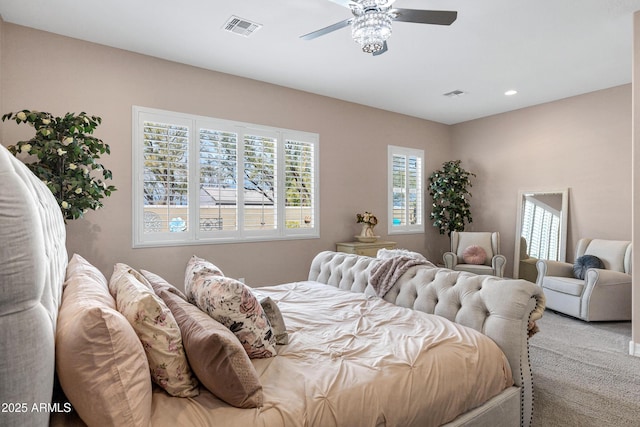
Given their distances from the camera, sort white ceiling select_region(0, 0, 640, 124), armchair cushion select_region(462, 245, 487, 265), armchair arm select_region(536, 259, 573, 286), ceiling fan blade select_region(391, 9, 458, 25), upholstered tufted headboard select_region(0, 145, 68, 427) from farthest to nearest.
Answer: armchair cushion select_region(462, 245, 487, 265)
armchair arm select_region(536, 259, 573, 286)
white ceiling select_region(0, 0, 640, 124)
ceiling fan blade select_region(391, 9, 458, 25)
upholstered tufted headboard select_region(0, 145, 68, 427)

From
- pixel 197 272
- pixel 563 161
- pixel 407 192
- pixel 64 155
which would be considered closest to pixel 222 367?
pixel 197 272

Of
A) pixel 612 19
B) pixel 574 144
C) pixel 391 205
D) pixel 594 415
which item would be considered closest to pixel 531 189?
pixel 574 144

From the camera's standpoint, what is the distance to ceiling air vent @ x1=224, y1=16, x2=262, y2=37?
9.83ft

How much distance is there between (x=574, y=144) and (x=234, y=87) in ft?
16.1

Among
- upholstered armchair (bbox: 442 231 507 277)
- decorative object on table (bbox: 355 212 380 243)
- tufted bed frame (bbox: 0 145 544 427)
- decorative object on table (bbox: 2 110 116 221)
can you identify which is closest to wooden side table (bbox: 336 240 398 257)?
decorative object on table (bbox: 355 212 380 243)

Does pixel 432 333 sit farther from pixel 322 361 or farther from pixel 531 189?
pixel 531 189

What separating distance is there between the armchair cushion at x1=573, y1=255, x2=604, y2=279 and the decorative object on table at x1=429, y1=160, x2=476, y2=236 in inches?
74.5

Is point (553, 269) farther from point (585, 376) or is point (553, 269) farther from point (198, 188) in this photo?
point (198, 188)

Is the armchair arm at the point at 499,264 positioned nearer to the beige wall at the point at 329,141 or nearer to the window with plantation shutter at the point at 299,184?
the beige wall at the point at 329,141

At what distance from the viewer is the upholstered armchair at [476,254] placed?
16.9 ft

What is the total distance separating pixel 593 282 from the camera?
3.95 meters

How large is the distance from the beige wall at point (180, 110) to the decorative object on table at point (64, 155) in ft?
1.77

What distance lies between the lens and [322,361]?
1.63 m

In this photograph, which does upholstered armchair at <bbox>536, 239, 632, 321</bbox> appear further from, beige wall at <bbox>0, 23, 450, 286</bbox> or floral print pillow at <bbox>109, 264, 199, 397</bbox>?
floral print pillow at <bbox>109, 264, 199, 397</bbox>
